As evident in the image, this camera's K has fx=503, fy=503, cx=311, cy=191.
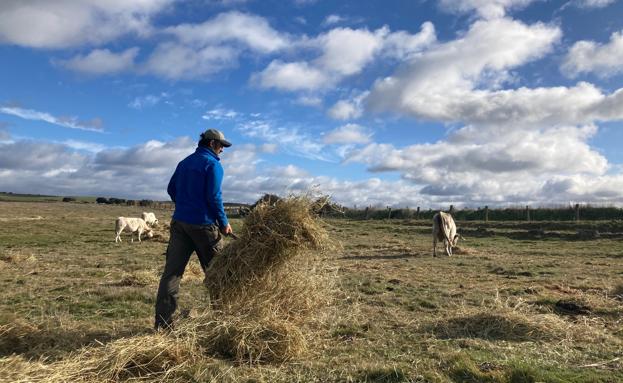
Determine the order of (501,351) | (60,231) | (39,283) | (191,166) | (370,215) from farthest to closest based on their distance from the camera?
(370,215) < (60,231) < (39,283) < (191,166) < (501,351)

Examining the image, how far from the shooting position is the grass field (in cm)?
506

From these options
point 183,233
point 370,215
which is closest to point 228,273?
point 183,233

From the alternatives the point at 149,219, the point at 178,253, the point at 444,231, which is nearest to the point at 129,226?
the point at 149,219

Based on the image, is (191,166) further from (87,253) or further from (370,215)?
(370,215)

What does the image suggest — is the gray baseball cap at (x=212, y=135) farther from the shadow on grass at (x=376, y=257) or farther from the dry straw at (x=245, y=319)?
the shadow on grass at (x=376, y=257)

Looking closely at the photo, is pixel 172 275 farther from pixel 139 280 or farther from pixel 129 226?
pixel 129 226

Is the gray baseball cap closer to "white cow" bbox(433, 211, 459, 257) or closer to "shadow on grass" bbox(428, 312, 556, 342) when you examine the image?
"shadow on grass" bbox(428, 312, 556, 342)

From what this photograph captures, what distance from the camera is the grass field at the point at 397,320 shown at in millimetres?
5059

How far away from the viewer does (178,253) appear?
20.7 ft

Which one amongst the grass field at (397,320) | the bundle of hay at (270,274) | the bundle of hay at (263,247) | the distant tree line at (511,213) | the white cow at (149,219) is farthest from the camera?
the distant tree line at (511,213)

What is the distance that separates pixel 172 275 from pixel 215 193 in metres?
1.15

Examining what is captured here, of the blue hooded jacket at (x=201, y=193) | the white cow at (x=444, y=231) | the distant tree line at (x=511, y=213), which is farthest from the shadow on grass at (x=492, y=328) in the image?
the distant tree line at (x=511, y=213)

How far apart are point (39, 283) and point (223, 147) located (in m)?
6.54

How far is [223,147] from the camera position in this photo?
21.7 ft
